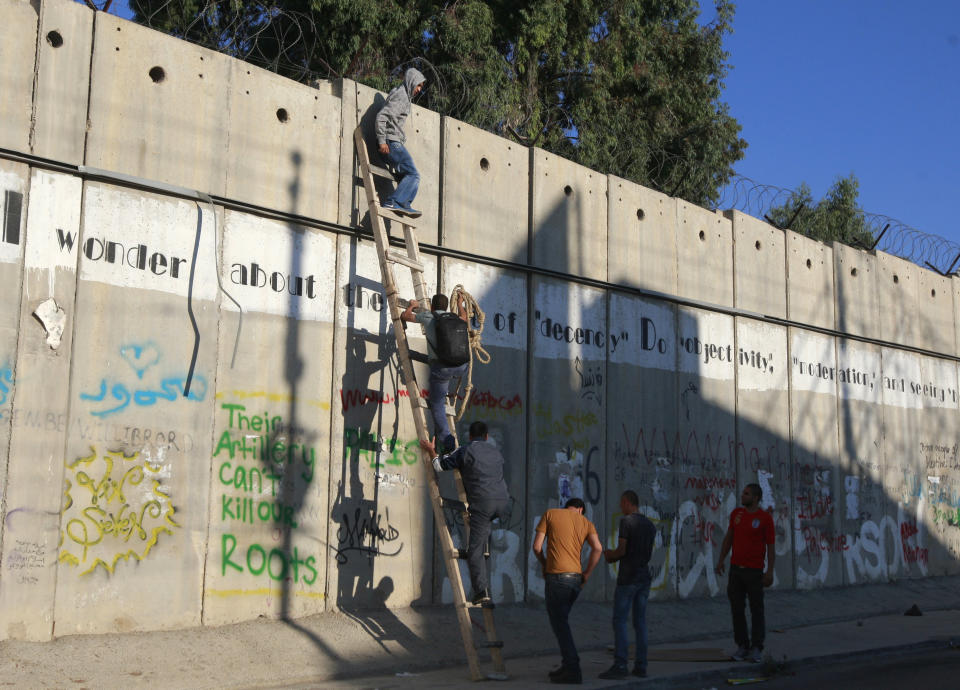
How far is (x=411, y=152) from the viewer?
36.3 ft

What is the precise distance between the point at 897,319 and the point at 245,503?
13.5 metres

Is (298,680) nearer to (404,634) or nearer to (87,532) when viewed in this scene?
(404,634)

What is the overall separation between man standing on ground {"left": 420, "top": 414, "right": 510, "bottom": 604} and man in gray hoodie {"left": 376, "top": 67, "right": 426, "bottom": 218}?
2.75m

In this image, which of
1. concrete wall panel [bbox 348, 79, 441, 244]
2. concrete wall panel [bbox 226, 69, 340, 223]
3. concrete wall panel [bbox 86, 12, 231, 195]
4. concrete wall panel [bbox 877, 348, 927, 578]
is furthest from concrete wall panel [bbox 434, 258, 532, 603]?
concrete wall panel [bbox 877, 348, 927, 578]

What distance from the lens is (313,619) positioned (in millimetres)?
9539

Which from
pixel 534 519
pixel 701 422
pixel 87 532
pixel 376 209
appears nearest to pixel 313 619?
pixel 87 532

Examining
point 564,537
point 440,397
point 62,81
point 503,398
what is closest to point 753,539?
point 564,537

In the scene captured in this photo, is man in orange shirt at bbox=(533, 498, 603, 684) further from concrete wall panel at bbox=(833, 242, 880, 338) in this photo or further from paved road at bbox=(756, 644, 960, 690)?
concrete wall panel at bbox=(833, 242, 880, 338)

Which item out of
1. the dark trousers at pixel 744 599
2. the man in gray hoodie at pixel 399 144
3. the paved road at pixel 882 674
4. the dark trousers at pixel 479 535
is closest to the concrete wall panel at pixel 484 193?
the man in gray hoodie at pixel 399 144

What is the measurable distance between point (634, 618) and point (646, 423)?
4.37 meters

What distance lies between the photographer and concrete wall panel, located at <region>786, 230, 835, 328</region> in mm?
16266

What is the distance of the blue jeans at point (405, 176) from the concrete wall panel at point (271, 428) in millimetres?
951

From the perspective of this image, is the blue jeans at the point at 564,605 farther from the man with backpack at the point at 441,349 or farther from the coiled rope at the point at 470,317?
the coiled rope at the point at 470,317

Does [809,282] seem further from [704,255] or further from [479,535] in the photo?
[479,535]
